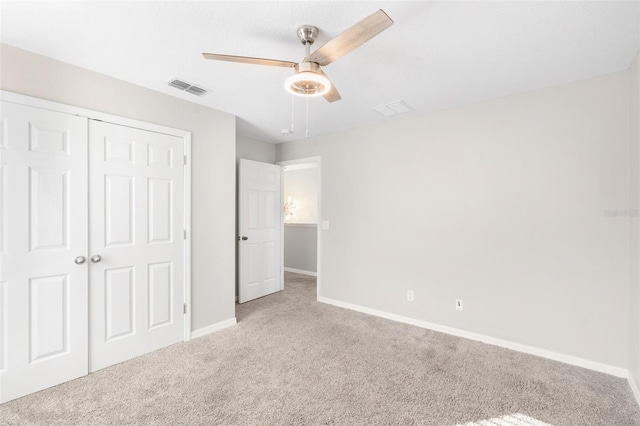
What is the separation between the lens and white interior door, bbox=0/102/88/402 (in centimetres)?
201

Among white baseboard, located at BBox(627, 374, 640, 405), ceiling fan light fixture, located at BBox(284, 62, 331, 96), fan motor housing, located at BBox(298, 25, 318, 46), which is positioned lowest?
white baseboard, located at BBox(627, 374, 640, 405)

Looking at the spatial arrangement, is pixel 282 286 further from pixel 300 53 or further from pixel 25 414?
pixel 300 53

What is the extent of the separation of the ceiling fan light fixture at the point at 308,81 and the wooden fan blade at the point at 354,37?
0.19ft

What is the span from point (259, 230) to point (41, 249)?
260 cm

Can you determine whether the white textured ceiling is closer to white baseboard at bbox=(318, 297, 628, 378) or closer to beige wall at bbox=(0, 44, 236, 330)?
beige wall at bbox=(0, 44, 236, 330)

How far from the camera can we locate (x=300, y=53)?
2.11 m

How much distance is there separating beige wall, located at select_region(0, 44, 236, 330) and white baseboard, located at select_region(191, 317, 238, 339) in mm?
44

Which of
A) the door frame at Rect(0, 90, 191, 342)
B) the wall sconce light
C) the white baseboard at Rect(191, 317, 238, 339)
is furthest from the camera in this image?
the wall sconce light

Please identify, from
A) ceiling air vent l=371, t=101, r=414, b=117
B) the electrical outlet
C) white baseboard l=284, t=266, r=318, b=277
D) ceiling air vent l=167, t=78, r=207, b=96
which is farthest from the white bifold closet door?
white baseboard l=284, t=266, r=318, b=277

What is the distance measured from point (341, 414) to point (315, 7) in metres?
2.48

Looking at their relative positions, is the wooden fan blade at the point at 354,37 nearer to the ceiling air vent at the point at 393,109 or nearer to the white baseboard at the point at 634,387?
the ceiling air vent at the point at 393,109

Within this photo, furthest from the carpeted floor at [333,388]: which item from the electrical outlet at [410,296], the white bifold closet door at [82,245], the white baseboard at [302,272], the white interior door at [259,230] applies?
the white baseboard at [302,272]

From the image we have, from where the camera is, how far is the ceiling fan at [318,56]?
1380 millimetres

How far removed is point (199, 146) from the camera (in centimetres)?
311
